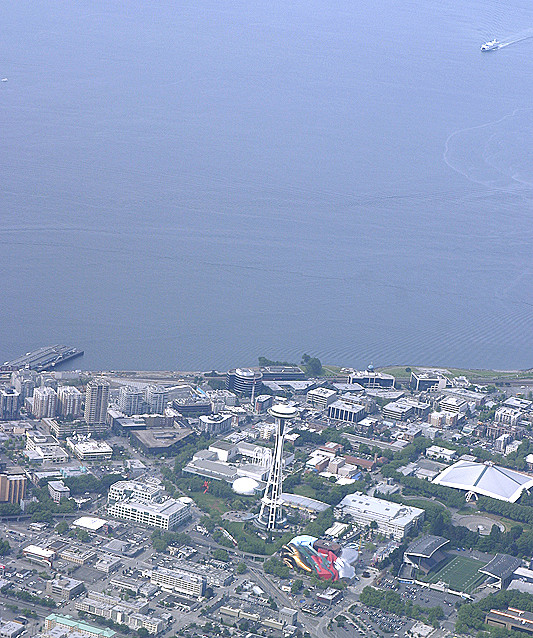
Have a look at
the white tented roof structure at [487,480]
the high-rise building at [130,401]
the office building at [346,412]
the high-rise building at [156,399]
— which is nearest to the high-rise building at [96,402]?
the high-rise building at [130,401]

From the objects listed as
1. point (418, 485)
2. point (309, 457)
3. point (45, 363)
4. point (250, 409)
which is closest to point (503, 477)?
point (418, 485)

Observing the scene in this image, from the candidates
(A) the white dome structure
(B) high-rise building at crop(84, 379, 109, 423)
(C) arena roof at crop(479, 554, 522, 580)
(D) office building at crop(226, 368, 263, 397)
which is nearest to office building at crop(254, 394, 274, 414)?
(D) office building at crop(226, 368, 263, 397)

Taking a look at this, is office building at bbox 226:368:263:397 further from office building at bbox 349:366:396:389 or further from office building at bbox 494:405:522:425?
office building at bbox 494:405:522:425

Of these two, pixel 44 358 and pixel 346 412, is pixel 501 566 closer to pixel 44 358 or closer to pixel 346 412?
pixel 346 412

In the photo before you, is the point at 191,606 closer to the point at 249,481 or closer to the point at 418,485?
the point at 249,481

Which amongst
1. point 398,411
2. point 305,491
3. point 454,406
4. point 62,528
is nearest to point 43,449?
point 62,528
